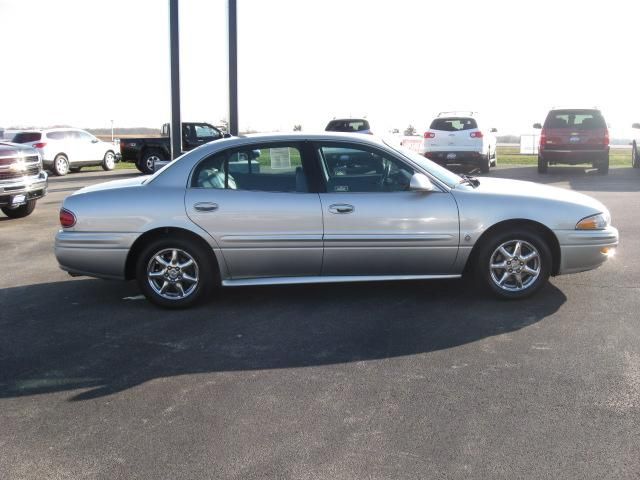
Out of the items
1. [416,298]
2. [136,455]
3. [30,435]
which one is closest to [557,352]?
[416,298]

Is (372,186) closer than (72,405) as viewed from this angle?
No

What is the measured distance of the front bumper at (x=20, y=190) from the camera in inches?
468

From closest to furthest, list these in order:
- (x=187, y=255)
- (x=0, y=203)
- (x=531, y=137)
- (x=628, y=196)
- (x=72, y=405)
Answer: (x=72, y=405) → (x=187, y=255) → (x=0, y=203) → (x=628, y=196) → (x=531, y=137)

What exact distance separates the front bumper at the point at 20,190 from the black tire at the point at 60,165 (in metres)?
12.5

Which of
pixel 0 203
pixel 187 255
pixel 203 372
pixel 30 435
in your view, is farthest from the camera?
pixel 0 203

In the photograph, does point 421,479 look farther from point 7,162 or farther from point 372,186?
point 7,162

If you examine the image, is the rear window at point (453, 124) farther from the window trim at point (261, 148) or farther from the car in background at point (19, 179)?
the window trim at point (261, 148)

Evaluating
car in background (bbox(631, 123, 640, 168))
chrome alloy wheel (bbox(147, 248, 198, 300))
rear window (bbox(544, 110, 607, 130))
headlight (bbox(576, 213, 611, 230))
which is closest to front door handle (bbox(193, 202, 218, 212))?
chrome alloy wheel (bbox(147, 248, 198, 300))

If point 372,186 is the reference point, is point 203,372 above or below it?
below

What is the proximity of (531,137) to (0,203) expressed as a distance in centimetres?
3583

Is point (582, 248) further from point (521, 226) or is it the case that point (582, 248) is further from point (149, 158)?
point (149, 158)

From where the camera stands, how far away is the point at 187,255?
6289 millimetres

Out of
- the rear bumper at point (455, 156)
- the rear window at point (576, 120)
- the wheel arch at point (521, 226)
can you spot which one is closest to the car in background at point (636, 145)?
the rear window at point (576, 120)

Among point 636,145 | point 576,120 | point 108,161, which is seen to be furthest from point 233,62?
point 636,145
